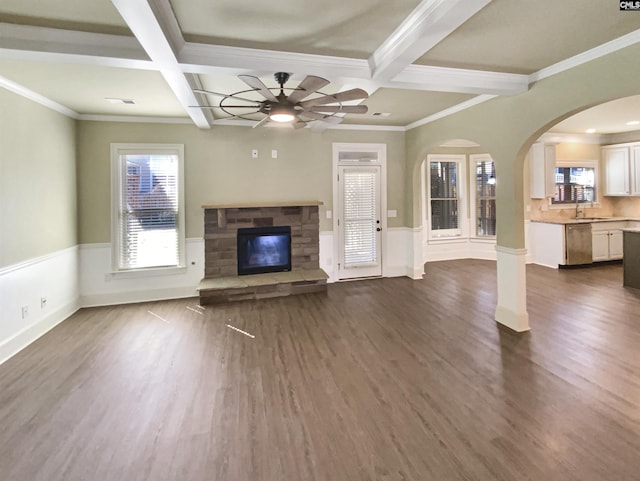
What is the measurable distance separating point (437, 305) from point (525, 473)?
295 centimetres

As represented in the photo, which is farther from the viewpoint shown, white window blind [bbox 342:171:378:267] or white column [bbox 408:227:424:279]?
white column [bbox 408:227:424:279]

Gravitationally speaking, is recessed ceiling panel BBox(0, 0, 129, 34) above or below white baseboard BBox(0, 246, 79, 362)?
above

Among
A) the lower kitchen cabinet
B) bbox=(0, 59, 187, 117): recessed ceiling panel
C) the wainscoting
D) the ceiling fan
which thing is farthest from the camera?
the lower kitchen cabinet

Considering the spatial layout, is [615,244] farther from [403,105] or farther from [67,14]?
[67,14]

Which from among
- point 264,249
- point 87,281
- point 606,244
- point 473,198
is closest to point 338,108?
point 264,249

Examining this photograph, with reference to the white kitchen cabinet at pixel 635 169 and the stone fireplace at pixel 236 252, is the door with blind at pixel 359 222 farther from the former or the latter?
the white kitchen cabinet at pixel 635 169

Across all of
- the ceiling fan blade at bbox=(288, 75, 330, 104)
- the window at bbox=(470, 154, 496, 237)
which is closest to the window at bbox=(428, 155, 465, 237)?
the window at bbox=(470, 154, 496, 237)

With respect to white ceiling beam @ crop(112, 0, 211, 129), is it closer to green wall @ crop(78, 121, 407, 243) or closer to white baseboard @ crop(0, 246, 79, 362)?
green wall @ crop(78, 121, 407, 243)

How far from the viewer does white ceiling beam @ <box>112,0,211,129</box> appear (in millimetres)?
1904

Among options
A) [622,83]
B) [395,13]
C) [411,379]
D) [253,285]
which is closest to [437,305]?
[411,379]

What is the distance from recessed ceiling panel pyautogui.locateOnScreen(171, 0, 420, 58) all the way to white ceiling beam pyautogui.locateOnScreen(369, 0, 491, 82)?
7cm

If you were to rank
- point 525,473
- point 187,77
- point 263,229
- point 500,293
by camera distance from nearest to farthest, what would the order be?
1. point 525,473
2. point 187,77
3. point 500,293
4. point 263,229

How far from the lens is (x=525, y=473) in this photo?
180cm

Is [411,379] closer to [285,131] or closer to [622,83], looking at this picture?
[622,83]
